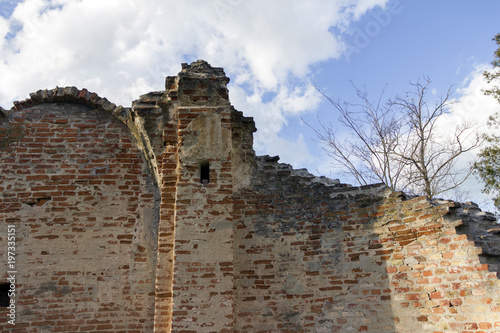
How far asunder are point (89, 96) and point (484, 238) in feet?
18.3

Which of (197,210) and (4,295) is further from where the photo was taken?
(4,295)

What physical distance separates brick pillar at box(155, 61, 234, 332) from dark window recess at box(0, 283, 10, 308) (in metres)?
1.94

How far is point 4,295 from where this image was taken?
5137 millimetres

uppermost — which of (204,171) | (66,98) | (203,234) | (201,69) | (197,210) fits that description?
(201,69)

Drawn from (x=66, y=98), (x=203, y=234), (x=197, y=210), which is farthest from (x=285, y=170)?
(x=66, y=98)

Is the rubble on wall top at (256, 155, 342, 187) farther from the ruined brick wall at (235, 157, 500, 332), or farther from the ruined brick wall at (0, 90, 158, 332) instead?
the ruined brick wall at (0, 90, 158, 332)

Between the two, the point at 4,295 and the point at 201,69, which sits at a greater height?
the point at 201,69

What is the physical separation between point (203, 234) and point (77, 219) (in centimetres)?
183

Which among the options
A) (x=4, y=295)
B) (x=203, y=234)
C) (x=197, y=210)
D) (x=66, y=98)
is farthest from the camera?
Answer: (x=66, y=98)

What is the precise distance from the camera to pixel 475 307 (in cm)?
437

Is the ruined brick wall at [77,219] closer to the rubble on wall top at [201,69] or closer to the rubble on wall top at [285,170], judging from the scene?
the rubble on wall top at [201,69]

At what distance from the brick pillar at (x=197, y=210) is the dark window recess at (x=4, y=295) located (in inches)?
76.5

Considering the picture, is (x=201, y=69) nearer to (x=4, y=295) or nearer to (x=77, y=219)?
(x=77, y=219)

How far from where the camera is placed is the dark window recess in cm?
508
